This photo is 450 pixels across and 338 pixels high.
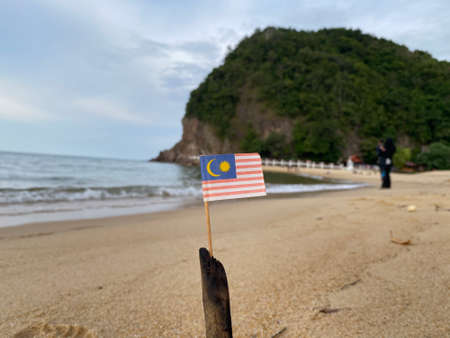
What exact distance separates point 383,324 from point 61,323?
2.10m

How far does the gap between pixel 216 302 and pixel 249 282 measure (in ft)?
3.54

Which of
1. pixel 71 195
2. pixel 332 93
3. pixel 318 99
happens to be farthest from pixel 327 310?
pixel 332 93

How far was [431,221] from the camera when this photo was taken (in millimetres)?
3992

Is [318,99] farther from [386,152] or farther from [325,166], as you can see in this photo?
[386,152]

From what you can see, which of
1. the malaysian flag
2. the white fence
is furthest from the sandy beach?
the white fence

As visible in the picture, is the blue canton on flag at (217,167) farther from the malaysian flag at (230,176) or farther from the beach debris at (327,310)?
the beach debris at (327,310)

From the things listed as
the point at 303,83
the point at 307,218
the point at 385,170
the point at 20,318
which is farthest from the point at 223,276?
the point at 303,83

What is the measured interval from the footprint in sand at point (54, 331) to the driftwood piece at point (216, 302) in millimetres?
854

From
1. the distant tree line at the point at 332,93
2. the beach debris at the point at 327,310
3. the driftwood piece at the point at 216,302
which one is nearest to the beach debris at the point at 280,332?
the beach debris at the point at 327,310

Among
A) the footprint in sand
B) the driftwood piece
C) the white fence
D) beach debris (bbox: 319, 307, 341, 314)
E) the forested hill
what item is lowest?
the white fence

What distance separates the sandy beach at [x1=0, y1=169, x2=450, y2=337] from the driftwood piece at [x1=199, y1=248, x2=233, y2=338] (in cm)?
40

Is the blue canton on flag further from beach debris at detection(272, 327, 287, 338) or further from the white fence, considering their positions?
the white fence

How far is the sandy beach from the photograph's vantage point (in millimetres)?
1685

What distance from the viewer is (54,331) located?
1663 millimetres
